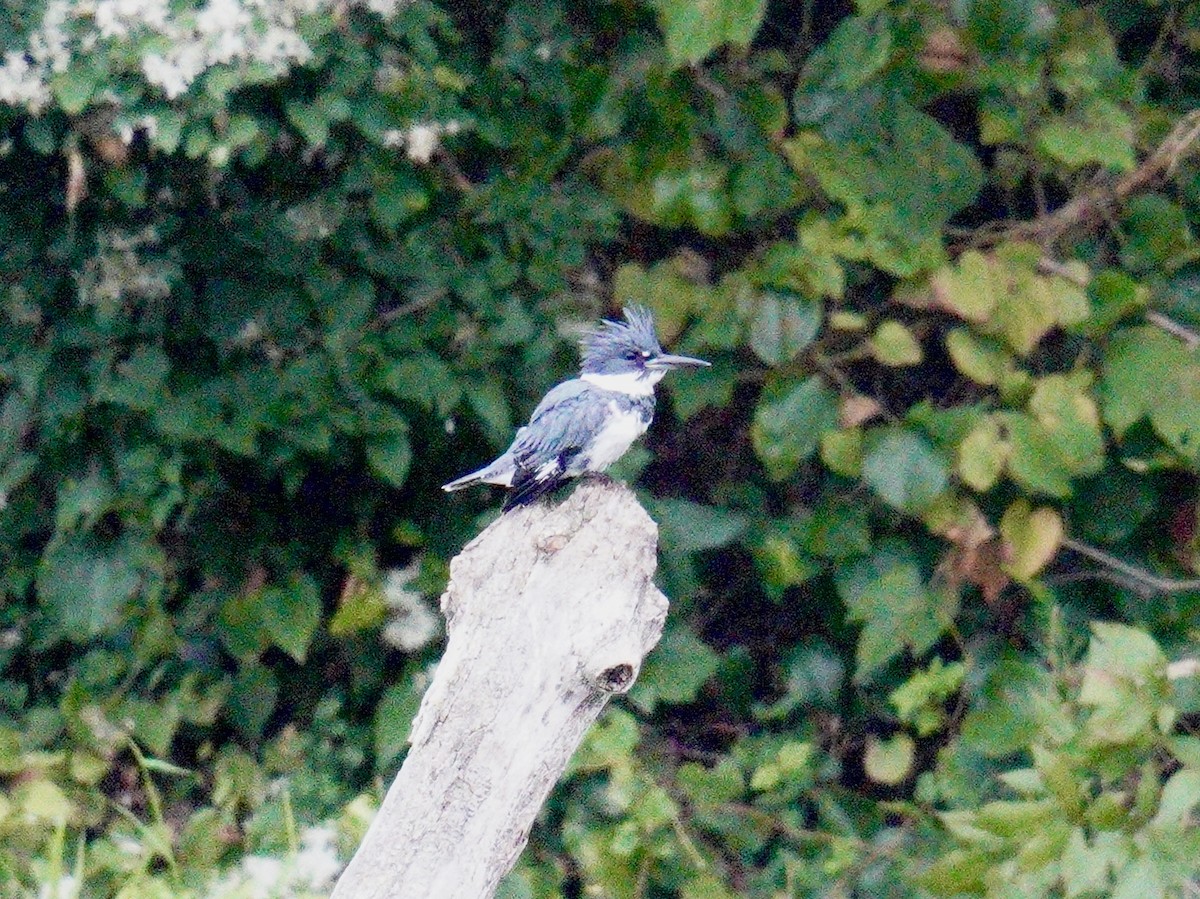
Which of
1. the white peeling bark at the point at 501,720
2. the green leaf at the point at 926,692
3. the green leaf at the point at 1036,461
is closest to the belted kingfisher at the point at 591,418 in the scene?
the white peeling bark at the point at 501,720

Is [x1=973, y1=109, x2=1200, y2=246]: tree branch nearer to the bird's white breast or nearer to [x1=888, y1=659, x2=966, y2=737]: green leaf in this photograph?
[x1=888, y1=659, x2=966, y2=737]: green leaf

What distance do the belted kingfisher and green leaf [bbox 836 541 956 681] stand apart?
2.47 feet

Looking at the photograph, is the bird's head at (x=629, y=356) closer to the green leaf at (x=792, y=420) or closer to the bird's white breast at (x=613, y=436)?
the bird's white breast at (x=613, y=436)

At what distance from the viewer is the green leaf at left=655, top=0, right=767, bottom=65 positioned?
3.12 m

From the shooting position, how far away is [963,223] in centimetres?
414

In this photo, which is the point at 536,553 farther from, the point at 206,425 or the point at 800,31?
the point at 800,31

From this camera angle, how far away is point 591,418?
10.0 feet

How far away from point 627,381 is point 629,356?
70 mm

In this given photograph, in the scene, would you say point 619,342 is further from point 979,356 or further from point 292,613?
point 292,613

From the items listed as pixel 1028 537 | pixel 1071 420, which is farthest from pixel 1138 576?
pixel 1071 420

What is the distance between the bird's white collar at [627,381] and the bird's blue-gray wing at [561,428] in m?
0.14

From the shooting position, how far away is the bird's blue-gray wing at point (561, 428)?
118 inches

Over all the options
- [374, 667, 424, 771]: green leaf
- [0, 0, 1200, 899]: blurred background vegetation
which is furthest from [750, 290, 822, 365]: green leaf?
[374, 667, 424, 771]: green leaf

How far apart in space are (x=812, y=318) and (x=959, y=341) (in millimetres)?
319
